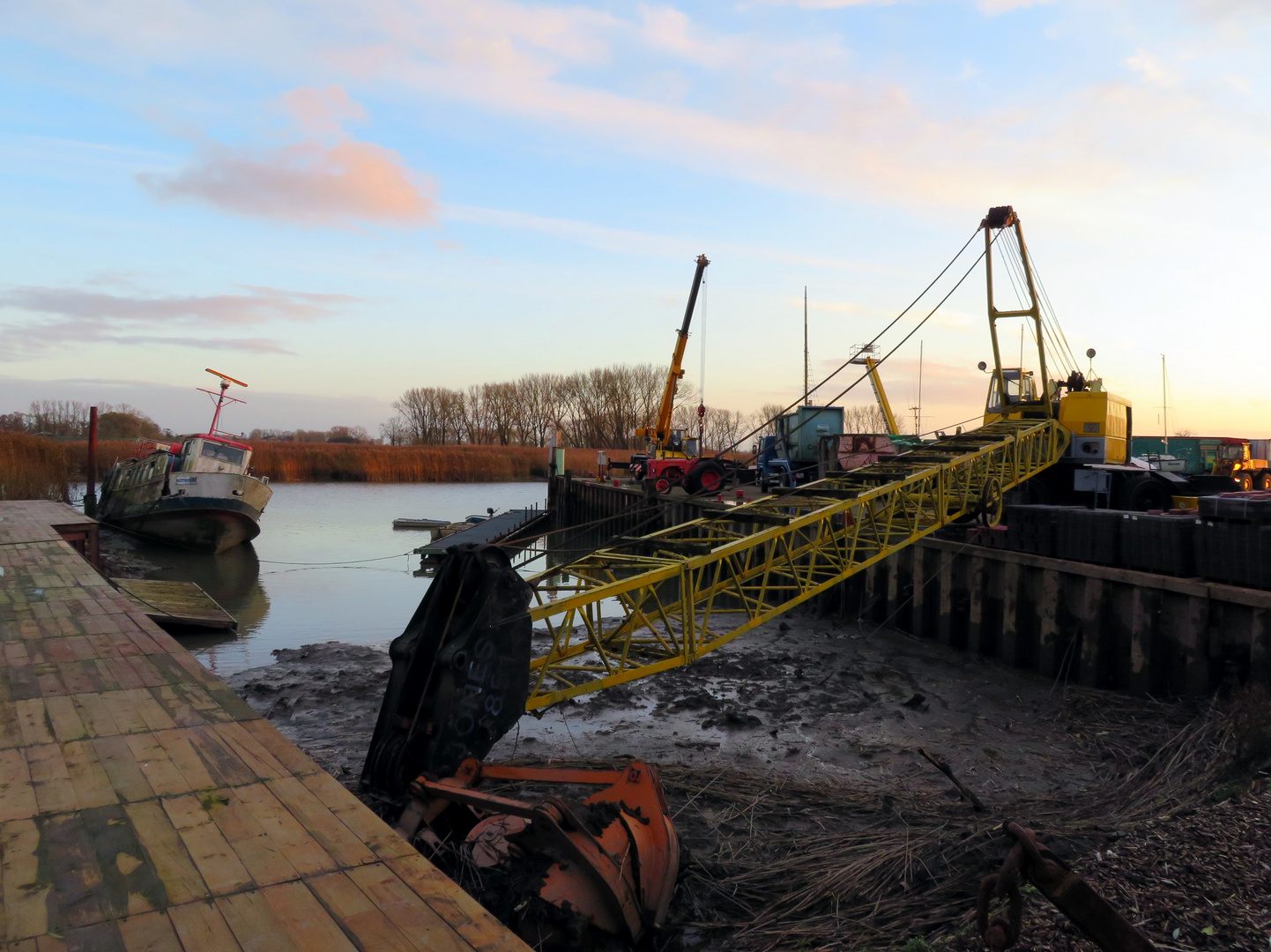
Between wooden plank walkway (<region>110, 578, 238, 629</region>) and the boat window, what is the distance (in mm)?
11061

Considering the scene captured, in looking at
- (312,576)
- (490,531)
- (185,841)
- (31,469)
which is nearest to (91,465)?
(31,469)

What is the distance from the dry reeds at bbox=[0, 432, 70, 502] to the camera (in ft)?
103

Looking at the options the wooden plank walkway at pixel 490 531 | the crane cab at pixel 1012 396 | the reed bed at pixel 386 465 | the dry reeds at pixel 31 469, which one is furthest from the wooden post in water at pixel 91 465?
the crane cab at pixel 1012 396

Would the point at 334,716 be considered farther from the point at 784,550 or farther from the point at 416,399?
the point at 416,399

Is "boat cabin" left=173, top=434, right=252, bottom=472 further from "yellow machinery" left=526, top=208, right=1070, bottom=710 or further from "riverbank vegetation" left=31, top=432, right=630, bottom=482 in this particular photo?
"riverbank vegetation" left=31, top=432, right=630, bottom=482

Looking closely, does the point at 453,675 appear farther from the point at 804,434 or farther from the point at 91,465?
the point at 91,465

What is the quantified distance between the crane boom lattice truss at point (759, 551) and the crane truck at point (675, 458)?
35.8 ft

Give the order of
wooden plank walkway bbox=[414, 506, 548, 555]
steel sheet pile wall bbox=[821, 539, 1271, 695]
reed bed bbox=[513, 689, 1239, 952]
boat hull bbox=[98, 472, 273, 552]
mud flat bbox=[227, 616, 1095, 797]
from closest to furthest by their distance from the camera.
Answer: reed bed bbox=[513, 689, 1239, 952] < mud flat bbox=[227, 616, 1095, 797] < steel sheet pile wall bbox=[821, 539, 1271, 695] < wooden plank walkway bbox=[414, 506, 548, 555] < boat hull bbox=[98, 472, 273, 552]

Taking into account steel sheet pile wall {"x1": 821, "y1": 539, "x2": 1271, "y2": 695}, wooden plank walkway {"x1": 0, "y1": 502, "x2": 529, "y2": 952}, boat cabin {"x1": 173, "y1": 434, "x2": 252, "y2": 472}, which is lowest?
steel sheet pile wall {"x1": 821, "y1": 539, "x2": 1271, "y2": 695}

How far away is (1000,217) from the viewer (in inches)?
685

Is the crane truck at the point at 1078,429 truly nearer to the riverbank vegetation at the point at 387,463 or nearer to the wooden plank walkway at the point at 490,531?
→ the wooden plank walkway at the point at 490,531

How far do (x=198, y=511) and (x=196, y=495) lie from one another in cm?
56

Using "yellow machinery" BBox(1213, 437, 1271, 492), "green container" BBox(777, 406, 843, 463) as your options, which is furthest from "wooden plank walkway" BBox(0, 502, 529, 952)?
"yellow machinery" BBox(1213, 437, 1271, 492)

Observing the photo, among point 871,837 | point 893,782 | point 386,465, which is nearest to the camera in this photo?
point 871,837
